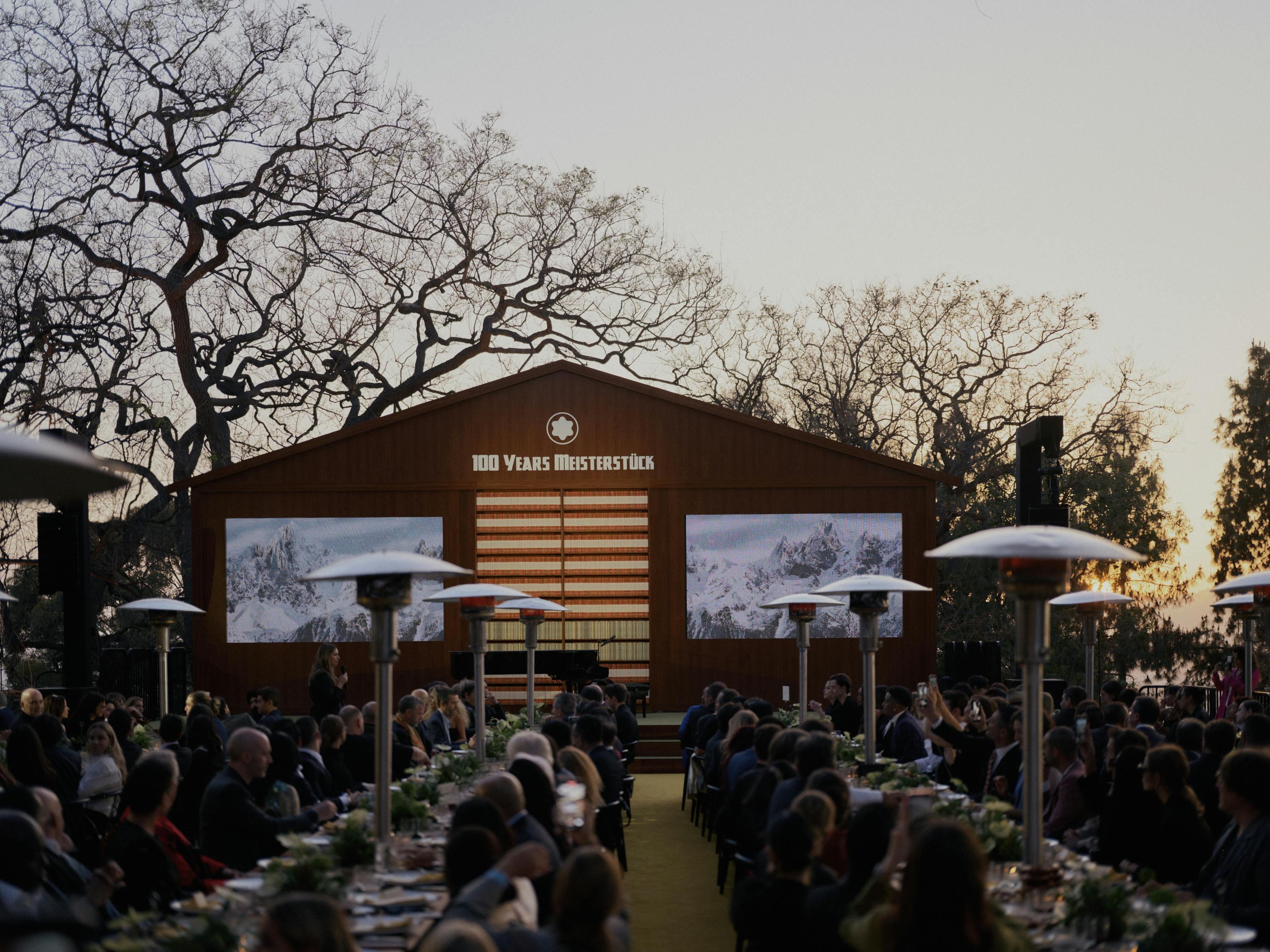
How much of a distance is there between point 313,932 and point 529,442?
60.9ft

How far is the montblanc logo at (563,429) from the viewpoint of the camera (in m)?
22.0

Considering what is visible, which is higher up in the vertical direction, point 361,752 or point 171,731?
point 171,731

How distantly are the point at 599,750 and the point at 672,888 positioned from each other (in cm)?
164

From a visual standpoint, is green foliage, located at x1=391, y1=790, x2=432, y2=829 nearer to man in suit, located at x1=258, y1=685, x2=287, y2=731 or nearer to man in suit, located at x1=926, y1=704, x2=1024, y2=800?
man in suit, located at x1=926, y1=704, x2=1024, y2=800

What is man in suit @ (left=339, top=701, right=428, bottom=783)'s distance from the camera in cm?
1070

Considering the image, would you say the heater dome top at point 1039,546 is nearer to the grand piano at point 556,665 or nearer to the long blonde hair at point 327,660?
the long blonde hair at point 327,660

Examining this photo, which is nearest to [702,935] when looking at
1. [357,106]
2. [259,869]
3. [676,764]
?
[259,869]

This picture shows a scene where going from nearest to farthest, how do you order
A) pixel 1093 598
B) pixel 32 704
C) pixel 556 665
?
pixel 32 704, pixel 1093 598, pixel 556 665

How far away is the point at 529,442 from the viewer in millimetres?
21984

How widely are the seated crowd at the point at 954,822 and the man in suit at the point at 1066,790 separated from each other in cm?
1

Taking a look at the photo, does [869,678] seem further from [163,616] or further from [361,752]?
[163,616]

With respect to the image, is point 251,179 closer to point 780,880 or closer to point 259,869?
point 259,869

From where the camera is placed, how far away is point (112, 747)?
9922mm

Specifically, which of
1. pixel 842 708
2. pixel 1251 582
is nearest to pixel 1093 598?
pixel 1251 582
